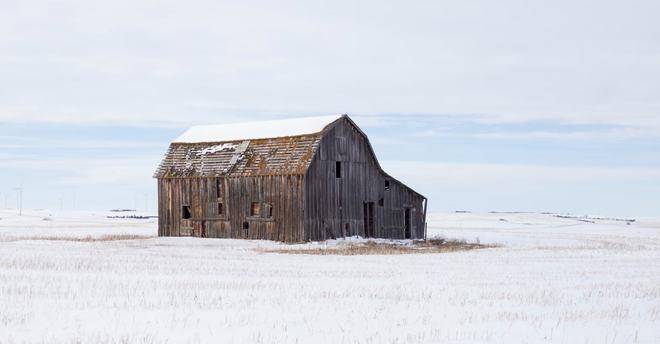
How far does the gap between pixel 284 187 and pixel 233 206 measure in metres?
4.09

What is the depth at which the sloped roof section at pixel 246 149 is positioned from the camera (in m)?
48.4

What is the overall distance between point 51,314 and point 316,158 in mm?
32322

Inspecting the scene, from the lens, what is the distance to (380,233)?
52125 millimetres

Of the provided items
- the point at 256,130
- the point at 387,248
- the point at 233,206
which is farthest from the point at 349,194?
the point at 256,130

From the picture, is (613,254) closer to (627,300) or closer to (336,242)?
(336,242)

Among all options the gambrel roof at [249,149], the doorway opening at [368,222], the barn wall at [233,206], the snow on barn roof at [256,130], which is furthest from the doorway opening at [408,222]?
the barn wall at [233,206]

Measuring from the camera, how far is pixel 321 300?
19219 millimetres

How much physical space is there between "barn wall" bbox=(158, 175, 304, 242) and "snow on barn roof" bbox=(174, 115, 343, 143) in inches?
127

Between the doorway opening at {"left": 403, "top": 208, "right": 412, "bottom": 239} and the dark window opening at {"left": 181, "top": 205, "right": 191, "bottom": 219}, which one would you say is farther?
the doorway opening at {"left": 403, "top": 208, "right": 412, "bottom": 239}

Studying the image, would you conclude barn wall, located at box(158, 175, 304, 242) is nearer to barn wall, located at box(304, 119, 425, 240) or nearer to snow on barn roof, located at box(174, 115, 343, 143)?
barn wall, located at box(304, 119, 425, 240)

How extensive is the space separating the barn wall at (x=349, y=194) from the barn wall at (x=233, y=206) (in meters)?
1.01

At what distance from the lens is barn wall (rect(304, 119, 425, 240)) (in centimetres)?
4809

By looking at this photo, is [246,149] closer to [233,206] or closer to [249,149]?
[249,149]

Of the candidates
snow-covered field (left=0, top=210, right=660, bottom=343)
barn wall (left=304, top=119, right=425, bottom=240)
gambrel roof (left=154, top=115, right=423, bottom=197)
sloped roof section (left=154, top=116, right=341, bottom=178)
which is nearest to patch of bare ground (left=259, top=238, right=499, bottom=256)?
barn wall (left=304, top=119, right=425, bottom=240)
